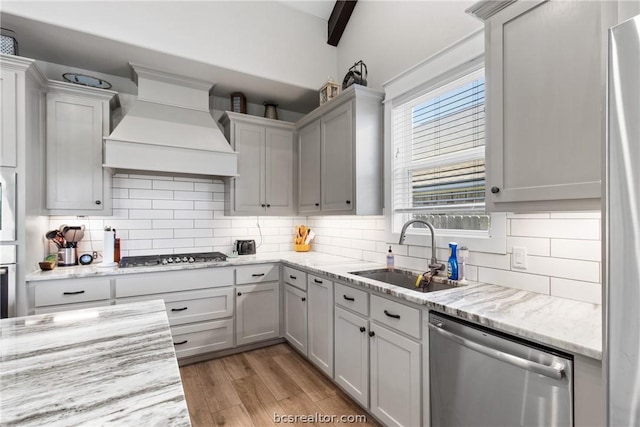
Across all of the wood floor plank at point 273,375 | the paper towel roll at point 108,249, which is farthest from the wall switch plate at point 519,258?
the paper towel roll at point 108,249

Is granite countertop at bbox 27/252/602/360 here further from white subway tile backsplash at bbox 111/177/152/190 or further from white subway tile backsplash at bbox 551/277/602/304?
white subway tile backsplash at bbox 111/177/152/190

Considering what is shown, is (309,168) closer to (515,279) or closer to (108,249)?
(108,249)

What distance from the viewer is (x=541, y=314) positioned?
1.36 meters

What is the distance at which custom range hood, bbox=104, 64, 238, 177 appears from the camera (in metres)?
2.70

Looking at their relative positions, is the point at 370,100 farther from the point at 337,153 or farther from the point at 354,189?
the point at 354,189

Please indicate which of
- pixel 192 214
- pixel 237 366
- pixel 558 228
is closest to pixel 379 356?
pixel 558 228

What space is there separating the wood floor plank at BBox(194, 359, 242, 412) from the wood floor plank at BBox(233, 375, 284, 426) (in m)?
0.06

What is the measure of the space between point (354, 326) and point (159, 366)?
1.48 metres

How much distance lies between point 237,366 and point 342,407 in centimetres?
109

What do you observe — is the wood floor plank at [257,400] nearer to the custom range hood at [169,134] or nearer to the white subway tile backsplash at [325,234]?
the white subway tile backsplash at [325,234]

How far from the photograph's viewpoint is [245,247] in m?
3.49

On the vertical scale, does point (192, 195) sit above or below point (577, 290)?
above

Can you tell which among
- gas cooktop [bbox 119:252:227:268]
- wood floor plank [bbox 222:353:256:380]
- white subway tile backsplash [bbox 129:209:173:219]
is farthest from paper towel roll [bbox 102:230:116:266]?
wood floor plank [bbox 222:353:256:380]

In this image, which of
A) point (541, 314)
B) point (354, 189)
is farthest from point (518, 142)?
point (354, 189)
